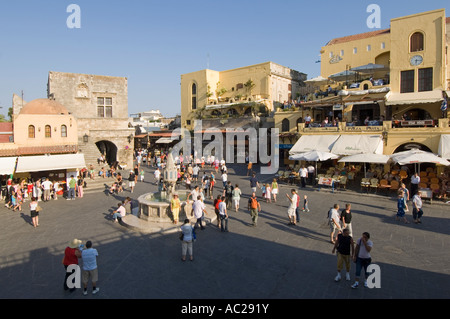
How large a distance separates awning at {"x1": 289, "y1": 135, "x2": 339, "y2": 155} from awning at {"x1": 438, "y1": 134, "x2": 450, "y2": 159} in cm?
626

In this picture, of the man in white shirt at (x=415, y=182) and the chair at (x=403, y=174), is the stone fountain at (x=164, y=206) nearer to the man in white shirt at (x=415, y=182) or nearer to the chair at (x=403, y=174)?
the man in white shirt at (x=415, y=182)

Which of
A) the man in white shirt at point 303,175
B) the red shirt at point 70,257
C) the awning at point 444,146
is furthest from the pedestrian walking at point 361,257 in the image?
the awning at point 444,146

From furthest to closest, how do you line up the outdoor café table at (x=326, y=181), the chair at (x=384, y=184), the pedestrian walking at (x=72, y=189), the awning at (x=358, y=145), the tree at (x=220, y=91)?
the tree at (x=220, y=91)
the awning at (x=358, y=145)
the outdoor café table at (x=326, y=181)
the pedestrian walking at (x=72, y=189)
the chair at (x=384, y=184)

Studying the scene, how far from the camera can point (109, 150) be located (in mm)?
32875

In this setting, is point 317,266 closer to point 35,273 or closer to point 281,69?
point 35,273

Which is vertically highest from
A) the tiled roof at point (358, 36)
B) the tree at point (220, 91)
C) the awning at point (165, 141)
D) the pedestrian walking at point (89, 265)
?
the tiled roof at point (358, 36)

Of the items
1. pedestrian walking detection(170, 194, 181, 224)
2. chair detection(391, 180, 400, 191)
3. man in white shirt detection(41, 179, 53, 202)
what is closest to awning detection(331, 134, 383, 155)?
chair detection(391, 180, 400, 191)

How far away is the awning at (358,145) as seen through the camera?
19.9 metres

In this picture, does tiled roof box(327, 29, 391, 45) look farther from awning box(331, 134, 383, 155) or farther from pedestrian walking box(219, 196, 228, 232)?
pedestrian walking box(219, 196, 228, 232)

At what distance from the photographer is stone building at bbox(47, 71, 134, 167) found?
89.5 feet

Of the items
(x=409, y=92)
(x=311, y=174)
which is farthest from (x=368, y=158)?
(x=409, y=92)

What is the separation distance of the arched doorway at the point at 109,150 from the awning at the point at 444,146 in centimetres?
2571

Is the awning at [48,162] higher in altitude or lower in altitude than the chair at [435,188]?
higher

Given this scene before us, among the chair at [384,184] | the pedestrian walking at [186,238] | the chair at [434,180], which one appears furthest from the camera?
the chair at [384,184]
